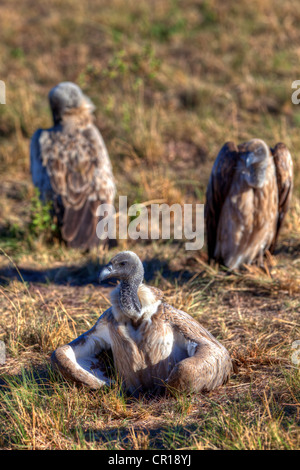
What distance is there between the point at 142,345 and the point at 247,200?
228 cm

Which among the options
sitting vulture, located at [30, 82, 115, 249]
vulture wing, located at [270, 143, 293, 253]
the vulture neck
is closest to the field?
sitting vulture, located at [30, 82, 115, 249]

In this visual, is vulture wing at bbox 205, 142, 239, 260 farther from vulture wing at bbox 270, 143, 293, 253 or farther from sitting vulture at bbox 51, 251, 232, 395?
sitting vulture at bbox 51, 251, 232, 395

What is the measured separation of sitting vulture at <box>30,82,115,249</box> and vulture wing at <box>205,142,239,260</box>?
141cm

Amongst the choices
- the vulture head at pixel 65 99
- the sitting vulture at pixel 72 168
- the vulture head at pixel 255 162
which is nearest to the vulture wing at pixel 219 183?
the vulture head at pixel 255 162

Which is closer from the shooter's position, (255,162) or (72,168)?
(255,162)

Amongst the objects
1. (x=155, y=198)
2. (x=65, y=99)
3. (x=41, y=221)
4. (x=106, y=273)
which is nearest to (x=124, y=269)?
(x=106, y=273)

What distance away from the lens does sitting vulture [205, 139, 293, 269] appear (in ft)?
18.3

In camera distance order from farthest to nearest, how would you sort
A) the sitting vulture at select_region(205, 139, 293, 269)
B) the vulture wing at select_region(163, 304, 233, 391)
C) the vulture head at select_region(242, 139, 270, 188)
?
the sitting vulture at select_region(205, 139, 293, 269) → the vulture head at select_region(242, 139, 270, 188) → the vulture wing at select_region(163, 304, 233, 391)

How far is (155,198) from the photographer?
752 centimetres

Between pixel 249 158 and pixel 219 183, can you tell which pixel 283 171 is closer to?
pixel 249 158

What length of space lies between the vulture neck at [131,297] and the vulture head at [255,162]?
6.80 feet

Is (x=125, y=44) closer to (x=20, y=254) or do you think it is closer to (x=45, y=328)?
(x=20, y=254)

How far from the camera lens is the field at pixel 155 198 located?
3.65m
